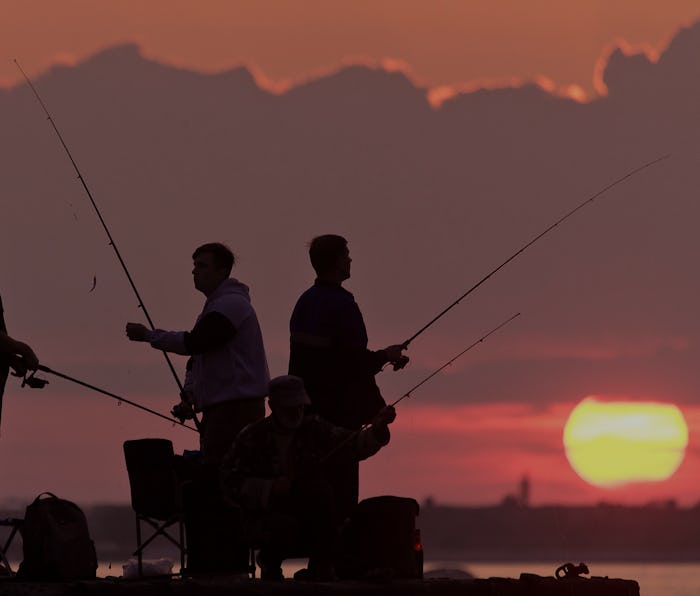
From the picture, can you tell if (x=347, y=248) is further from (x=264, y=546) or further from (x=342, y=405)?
(x=264, y=546)

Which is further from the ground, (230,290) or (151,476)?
(230,290)

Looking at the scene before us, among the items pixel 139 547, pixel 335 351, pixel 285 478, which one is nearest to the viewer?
pixel 285 478

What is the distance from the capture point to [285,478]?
11438 mm

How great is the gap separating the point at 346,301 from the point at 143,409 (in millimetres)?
1593

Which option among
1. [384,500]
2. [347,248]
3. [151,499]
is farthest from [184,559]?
[347,248]

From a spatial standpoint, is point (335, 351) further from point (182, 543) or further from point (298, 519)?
point (182, 543)

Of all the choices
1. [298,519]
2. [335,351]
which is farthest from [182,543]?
[335,351]

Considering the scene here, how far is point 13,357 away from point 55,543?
47.7 inches

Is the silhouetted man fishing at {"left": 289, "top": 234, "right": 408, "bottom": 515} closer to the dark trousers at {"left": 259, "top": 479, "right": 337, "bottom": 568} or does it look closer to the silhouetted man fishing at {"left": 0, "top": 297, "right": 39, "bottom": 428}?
the dark trousers at {"left": 259, "top": 479, "right": 337, "bottom": 568}

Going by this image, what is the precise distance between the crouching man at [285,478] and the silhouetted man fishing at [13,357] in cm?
140

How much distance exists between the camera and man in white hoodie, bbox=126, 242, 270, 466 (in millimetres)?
12312

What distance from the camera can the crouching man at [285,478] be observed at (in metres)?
11.4

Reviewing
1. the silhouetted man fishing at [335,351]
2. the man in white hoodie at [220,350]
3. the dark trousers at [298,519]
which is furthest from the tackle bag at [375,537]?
the man in white hoodie at [220,350]

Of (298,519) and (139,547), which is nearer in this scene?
(298,519)
